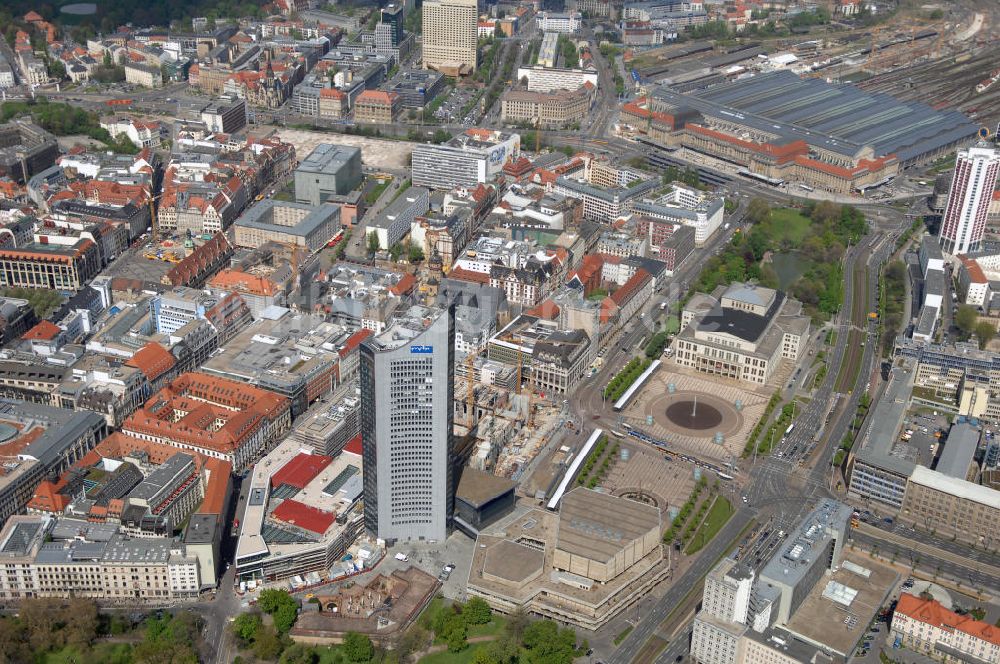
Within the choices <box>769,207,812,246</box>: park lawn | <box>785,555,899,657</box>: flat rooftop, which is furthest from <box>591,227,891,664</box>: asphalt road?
<box>769,207,812,246</box>: park lawn

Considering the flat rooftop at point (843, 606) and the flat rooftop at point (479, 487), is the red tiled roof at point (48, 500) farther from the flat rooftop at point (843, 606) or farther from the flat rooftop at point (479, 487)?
the flat rooftop at point (843, 606)

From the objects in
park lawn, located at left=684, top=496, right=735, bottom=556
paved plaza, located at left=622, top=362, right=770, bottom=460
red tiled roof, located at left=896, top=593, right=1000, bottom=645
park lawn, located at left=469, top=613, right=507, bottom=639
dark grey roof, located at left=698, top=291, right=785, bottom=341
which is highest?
dark grey roof, located at left=698, top=291, right=785, bottom=341

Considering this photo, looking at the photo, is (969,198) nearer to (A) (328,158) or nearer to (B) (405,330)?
(A) (328,158)

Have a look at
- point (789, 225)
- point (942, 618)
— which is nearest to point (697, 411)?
point (942, 618)

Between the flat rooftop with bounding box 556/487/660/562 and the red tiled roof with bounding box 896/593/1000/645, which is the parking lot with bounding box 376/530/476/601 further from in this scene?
the red tiled roof with bounding box 896/593/1000/645

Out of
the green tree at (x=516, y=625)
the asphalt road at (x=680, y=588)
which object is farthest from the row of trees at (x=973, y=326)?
the green tree at (x=516, y=625)

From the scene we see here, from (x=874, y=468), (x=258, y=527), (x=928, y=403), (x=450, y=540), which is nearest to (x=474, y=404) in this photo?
(x=450, y=540)
